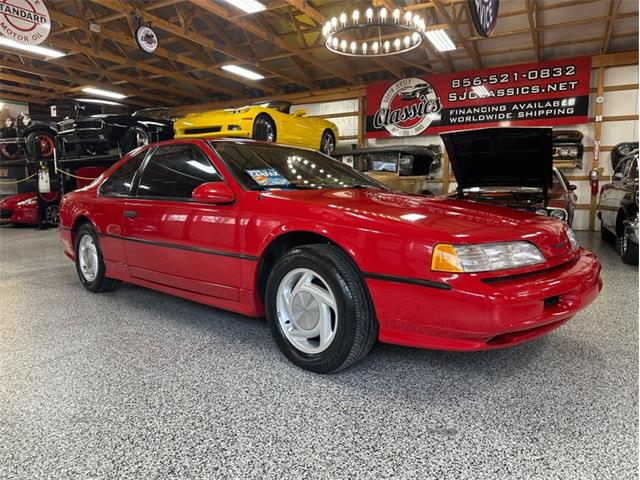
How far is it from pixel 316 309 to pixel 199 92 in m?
14.1

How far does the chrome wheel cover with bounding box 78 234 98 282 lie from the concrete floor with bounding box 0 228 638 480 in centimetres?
82

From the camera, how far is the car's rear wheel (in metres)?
6.93

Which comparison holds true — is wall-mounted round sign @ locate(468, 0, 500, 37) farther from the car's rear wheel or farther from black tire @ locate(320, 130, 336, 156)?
black tire @ locate(320, 130, 336, 156)

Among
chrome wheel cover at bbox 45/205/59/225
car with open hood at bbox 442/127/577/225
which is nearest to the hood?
car with open hood at bbox 442/127/577/225

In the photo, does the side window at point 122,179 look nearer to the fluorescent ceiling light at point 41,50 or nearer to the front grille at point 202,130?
the front grille at point 202,130

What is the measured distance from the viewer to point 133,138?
7391mm

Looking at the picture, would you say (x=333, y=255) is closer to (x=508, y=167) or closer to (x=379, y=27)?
(x=508, y=167)

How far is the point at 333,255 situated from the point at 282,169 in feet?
3.02

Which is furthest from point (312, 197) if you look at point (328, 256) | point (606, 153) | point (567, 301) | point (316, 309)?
point (606, 153)

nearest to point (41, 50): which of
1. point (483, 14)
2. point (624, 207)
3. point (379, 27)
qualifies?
point (379, 27)

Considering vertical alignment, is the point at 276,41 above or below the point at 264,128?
above

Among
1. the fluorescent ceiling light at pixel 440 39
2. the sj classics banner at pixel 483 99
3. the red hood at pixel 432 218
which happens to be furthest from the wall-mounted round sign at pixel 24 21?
the sj classics banner at pixel 483 99

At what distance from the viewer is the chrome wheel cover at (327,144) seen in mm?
8953

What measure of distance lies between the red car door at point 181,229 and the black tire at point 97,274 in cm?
56
